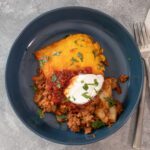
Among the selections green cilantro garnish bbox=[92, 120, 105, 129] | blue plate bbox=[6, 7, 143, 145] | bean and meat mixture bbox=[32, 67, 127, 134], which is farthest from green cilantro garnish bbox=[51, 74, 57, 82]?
green cilantro garnish bbox=[92, 120, 105, 129]

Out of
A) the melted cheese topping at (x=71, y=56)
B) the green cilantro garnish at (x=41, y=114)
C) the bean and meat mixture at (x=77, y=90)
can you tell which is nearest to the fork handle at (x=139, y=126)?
the bean and meat mixture at (x=77, y=90)

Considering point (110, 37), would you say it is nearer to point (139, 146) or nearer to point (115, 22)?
point (115, 22)

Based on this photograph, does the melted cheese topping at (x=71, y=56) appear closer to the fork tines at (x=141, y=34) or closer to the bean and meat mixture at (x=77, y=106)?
the bean and meat mixture at (x=77, y=106)

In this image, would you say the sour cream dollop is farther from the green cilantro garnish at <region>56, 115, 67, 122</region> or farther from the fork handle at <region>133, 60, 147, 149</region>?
the fork handle at <region>133, 60, 147, 149</region>

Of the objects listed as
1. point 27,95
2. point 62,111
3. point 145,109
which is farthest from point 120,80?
point 27,95

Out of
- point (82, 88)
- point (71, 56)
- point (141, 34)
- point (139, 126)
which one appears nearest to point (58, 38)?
point (71, 56)

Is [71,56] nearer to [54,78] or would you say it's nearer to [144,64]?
[54,78]
